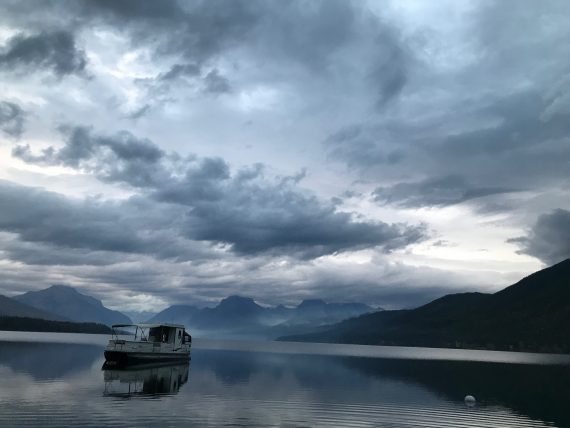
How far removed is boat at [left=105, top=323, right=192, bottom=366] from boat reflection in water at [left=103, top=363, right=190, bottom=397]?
6.07ft

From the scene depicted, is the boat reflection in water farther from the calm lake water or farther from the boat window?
the boat window

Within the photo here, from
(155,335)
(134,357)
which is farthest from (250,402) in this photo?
(155,335)

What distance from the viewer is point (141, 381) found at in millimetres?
69625

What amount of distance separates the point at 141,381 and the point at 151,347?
29350 millimetres

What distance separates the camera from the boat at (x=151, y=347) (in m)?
90.6

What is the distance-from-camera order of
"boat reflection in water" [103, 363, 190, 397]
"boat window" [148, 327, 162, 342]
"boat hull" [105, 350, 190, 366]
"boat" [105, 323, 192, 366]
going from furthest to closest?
"boat window" [148, 327, 162, 342] < "boat" [105, 323, 192, 366] < "boat hull" [105, 350, 190, 366] < "boat reflection in water" [103, 363, 190, 397]

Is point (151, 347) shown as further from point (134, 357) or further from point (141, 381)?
point (141, 381)

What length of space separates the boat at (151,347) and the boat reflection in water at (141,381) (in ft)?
6.07

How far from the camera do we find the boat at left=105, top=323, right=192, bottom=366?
90625mm

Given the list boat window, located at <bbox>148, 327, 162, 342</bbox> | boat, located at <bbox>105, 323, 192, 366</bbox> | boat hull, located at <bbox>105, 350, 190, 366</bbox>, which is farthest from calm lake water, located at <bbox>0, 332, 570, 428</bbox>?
boat window, located at <bbox>148, 327, 162, 342</bbox>

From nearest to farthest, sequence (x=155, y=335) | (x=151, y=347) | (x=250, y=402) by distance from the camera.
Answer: (x=250, y=402)
(x=151, y=347)
(x=155, y=335)

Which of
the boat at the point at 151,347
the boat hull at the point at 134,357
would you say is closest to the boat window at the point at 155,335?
the boat at the point at 151,347

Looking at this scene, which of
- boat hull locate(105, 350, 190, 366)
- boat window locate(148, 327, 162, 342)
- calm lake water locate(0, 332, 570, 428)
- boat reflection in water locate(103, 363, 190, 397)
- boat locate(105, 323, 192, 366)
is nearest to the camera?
calm lake water locate(0, 332, 570, 428)

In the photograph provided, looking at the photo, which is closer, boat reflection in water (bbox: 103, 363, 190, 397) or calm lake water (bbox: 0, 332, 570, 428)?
calm lake water (bbox: 0, 332, 570, 428)
